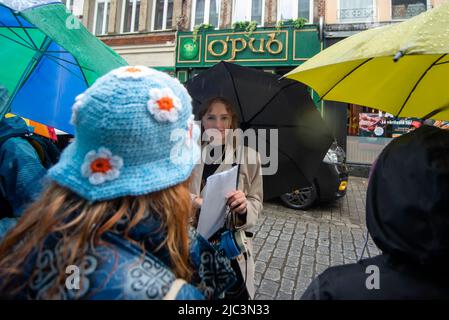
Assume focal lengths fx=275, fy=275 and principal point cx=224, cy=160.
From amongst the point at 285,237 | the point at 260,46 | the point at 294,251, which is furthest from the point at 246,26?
the point at 294,251

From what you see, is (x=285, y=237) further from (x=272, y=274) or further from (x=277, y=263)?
(x=272, y=274)

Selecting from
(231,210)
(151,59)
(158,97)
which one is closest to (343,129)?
(151,59)

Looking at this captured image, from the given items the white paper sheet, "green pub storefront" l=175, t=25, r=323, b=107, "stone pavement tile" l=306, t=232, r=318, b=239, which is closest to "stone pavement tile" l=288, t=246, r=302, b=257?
"stone pavement tile" l=306, t=232, r=318, b=239

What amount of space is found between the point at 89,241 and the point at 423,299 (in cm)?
103

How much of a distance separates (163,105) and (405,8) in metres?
12.7

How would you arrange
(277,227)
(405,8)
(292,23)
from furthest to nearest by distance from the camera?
(292,23), (405,8), (277,227)

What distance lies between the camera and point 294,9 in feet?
36.1

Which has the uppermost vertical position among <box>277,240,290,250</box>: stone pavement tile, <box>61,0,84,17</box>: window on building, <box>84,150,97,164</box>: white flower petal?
<box>61,0,84,17</box>: window on building

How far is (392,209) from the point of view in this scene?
3.08ft

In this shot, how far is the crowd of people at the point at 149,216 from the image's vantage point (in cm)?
73

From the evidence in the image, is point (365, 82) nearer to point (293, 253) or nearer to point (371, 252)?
point (293, 253)

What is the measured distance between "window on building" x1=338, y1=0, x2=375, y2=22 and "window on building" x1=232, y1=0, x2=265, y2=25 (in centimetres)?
308

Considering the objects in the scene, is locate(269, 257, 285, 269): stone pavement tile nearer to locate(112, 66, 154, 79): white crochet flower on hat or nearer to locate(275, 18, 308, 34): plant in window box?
locate(112, 66, 154, 79): white crochet flower on hat

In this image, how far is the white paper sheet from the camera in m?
1.49
